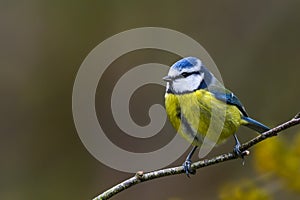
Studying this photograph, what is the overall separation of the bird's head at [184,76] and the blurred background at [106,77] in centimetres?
234

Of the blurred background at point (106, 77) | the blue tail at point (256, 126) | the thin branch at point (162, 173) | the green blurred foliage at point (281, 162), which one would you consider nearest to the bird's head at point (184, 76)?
the blue tail at point (256, 126)

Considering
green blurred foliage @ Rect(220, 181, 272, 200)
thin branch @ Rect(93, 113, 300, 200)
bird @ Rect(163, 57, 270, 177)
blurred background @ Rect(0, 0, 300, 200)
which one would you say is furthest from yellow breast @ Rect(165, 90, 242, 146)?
blurred background @ Rect(0, 0, 300, 200)

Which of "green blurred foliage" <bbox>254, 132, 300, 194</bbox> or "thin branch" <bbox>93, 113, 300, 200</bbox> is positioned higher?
"green blurred foliage" <bbox>254, 132, 300, 194</bbox>

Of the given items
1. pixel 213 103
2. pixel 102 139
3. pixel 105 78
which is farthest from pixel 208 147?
pixel 105 78

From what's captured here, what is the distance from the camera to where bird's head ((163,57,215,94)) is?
8.46ft

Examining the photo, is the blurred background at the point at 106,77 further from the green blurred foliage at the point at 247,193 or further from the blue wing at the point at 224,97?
the blue wing at the point at 224,97

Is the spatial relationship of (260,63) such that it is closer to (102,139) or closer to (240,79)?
(240,79)

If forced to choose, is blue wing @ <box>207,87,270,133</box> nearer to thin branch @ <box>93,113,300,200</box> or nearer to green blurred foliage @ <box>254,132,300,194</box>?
green blurred foliage @ <box>254,132,300,194</box>

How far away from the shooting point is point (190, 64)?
8.48 feet

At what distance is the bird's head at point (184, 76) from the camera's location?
2580 millimetres

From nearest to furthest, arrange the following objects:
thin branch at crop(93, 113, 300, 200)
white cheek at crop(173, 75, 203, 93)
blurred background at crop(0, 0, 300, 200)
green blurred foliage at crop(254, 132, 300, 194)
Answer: thin branch at crop(93, 113, 300, 200) → white cheek at crop(173, 75, 203, 93) → green blurred foliage at crop(254, 132, 300, 194) → blurred background at crop(0, 0, 300, 200)

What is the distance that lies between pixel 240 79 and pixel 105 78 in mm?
1248

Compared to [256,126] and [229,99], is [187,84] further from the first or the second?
[256,126]

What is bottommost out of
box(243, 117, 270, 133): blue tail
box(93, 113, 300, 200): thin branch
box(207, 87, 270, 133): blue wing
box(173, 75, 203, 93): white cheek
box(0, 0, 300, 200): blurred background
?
box(93, 113, 300, 200): thin branch
